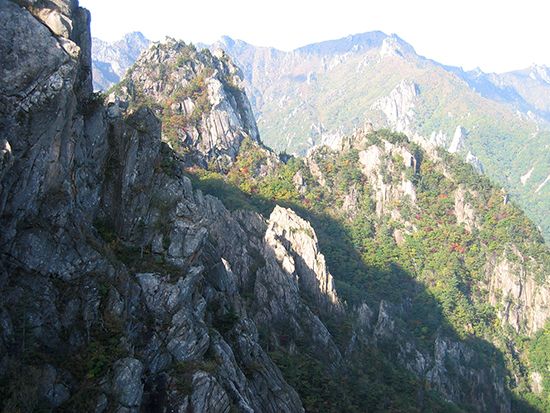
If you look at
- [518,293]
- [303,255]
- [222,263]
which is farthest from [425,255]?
[222,263]

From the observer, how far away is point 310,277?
180 feet

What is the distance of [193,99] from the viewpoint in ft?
324

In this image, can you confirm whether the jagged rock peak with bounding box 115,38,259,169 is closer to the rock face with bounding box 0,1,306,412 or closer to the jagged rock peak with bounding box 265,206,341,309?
the jagged rock peak with bounding box 265,206,341,309

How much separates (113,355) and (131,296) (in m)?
3.18

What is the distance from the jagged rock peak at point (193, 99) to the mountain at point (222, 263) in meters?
0.44

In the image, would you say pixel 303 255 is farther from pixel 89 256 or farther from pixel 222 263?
pixel 89 256

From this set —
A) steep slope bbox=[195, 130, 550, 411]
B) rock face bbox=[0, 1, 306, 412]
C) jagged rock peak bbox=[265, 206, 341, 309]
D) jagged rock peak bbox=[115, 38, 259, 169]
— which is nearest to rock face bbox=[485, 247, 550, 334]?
steep slope bbox=[195, 130, 550, 411]

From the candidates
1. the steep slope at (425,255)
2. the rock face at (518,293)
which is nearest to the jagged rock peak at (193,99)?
the steep slope at (425,255)

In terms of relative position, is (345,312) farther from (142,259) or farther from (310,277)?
(142,259)

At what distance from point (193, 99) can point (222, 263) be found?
7021cm

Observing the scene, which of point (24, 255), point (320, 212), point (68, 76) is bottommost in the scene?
point (320, 212)

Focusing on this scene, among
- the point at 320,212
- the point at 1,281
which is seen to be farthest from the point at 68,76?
the point at 320,212

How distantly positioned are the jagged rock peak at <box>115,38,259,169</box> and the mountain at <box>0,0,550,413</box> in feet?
1.45

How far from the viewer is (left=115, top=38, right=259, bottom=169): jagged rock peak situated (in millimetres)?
93438
